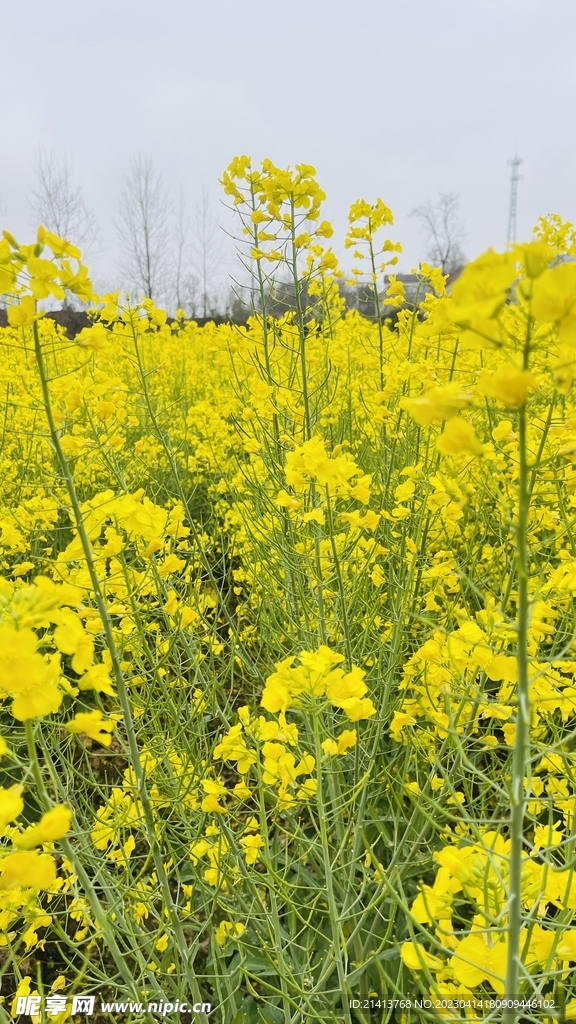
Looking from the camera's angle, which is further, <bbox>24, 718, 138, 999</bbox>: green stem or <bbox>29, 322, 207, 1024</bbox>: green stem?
<bbox>29, 322, 207, 1024</bbox>: green stem

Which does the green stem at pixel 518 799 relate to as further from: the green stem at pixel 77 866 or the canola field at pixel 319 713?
the green stem at pixel 77 866

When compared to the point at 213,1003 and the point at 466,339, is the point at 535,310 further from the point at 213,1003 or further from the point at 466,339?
the point at 213,1003

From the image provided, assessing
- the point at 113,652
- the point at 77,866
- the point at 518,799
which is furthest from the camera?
the point at 113,652

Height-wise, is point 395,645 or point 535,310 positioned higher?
point 535,310

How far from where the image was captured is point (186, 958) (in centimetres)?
155

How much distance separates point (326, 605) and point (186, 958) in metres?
1.09

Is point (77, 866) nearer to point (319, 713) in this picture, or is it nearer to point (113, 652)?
point (113, 652)

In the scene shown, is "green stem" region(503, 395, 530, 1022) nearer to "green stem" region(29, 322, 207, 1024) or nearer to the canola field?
the canola field

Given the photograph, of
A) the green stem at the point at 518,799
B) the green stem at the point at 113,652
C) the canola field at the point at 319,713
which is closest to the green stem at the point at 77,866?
the canola field at the point at 319,713

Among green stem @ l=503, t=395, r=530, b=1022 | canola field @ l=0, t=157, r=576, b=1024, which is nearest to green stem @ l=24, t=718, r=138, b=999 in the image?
canola field @ l=0, t=157, r=576, b=1024

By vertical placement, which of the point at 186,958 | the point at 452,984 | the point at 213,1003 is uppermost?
the point at 452,984

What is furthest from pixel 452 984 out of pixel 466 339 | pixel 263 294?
pixel 263 294

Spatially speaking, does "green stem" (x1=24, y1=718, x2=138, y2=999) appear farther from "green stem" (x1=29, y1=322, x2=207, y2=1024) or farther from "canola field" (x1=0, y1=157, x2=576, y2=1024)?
"green stem" (x1=29, y1=322, x2=207, y2=1024)

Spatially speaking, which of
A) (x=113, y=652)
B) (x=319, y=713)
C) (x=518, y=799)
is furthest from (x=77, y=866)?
(x=518, y=799)
